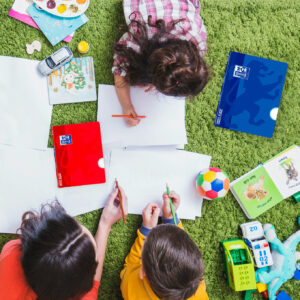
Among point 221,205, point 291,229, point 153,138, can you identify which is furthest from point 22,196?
point 291,229

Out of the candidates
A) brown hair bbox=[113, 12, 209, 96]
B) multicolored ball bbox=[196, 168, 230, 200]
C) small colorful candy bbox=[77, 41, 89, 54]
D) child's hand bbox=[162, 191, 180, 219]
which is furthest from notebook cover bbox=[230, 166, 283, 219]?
small colorful candy bbox=[77, 41, 89, 54]

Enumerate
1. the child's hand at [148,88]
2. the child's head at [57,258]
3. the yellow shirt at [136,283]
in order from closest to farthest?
the child's head at [57,258]
the yellow shirt at [136,283]
the child's hand at [148,88]

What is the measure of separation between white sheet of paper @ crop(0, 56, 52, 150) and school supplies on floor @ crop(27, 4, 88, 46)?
0.11m

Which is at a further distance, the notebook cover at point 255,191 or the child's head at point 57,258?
the notebook cover at point 255,191

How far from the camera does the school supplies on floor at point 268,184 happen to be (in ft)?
3.79

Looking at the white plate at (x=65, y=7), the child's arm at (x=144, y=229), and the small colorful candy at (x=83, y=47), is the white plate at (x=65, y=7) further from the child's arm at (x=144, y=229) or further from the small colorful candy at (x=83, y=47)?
the child's arm at (x=144, y=229)

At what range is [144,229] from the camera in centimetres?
107

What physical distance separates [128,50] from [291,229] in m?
0.89

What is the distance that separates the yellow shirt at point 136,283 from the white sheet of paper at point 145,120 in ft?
1.09

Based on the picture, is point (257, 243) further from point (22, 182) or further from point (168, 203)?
point (22, 182)

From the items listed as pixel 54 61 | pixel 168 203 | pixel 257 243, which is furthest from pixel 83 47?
pixel 257 243

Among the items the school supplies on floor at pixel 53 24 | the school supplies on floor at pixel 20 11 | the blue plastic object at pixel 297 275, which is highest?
the school supplies on floor at pixel 20 11

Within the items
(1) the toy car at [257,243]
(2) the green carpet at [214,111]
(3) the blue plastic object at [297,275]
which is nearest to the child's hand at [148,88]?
(2) the green carpet at [214,111]

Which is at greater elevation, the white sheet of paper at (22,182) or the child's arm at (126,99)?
A: the child's arm at (126,99)
